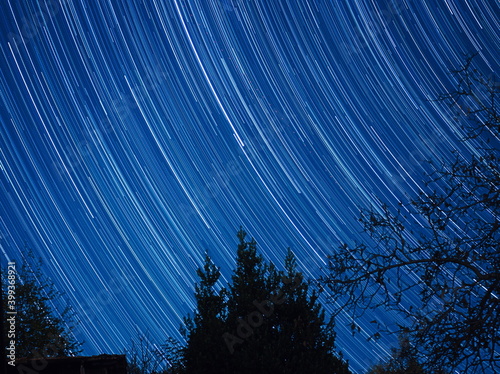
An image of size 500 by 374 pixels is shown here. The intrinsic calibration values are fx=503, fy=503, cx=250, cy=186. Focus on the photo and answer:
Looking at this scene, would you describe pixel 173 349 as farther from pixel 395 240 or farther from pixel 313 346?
pixel 395 240

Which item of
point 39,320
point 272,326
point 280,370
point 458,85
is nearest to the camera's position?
point 458,85

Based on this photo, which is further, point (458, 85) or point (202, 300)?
point (202, 300)

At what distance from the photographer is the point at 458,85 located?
6.14 m

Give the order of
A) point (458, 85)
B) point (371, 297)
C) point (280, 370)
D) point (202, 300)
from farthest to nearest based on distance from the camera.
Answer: point (202, 300) → point (280, 370) → point (458, 85) → point (371, 297)

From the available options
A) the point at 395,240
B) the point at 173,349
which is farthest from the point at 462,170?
the point at 173,349

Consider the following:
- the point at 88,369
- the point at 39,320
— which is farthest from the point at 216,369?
the point at 39,320

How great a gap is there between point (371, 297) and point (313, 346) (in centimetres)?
1121

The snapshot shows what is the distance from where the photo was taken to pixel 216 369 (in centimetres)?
1631

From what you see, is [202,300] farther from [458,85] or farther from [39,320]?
[458,85]

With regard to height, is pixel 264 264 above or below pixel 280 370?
above

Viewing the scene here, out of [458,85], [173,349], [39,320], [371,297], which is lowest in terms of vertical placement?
[371,297]

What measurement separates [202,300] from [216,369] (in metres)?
2.61

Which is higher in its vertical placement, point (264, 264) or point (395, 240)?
point (264, 264)

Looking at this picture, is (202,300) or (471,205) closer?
(471,205)
